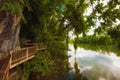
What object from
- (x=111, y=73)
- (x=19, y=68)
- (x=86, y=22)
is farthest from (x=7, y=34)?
(x=111, y=73)

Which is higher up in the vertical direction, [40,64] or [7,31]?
[7,31]

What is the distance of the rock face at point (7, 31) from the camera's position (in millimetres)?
10984

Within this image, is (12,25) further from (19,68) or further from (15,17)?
(19,68)

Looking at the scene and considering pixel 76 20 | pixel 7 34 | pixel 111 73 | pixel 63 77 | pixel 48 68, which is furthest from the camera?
pixel 111 73

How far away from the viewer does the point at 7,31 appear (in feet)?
38.4

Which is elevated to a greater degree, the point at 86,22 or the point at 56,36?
the point at 86,22

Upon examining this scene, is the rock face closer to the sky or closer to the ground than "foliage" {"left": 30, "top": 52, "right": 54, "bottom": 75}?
closer to the sky

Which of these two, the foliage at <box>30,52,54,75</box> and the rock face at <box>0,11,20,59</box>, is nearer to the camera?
the rock face at <box>0,11,20,59</box>

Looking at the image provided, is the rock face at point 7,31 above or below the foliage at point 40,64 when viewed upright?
above

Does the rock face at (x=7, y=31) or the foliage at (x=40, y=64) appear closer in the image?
the rock face at (x=7, y=31)

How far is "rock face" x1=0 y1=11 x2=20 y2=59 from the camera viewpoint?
36.0 ft

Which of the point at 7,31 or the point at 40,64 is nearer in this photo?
the point at 7,31

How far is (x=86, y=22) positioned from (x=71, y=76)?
6.69 m

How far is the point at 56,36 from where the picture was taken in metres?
22.2
